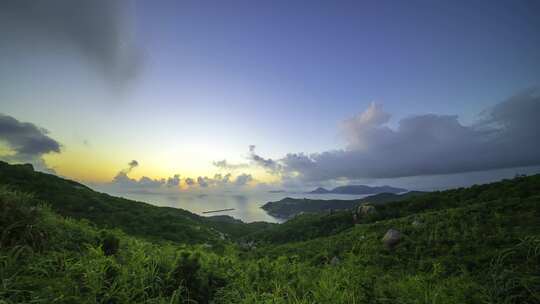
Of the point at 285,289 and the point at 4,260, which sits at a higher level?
the point at 4,260

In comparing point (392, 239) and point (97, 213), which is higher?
point (97, 213)

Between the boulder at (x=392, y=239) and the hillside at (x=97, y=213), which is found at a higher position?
the hillside at (x=97, y=213)

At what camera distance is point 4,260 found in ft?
12.6

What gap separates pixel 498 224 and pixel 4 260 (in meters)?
21.3

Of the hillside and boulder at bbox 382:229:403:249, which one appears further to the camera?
the hillside

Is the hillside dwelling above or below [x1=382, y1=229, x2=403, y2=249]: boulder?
above

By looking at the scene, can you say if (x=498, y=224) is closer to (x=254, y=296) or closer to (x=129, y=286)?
(x=254, y=296)

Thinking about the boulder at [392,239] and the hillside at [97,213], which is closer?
the boulder at [392,239]

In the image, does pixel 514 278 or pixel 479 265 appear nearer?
pixel 514 278

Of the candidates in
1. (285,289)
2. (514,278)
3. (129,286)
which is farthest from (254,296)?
(514,278)

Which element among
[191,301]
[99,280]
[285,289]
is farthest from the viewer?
[285,289]

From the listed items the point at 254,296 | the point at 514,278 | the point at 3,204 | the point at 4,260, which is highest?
the point at 3,204

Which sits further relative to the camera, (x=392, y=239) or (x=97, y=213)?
(x=97, y=213)

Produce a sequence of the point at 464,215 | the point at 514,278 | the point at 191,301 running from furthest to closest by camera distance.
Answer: the point at 464,215
the point at 514,278
the point at 191,301
